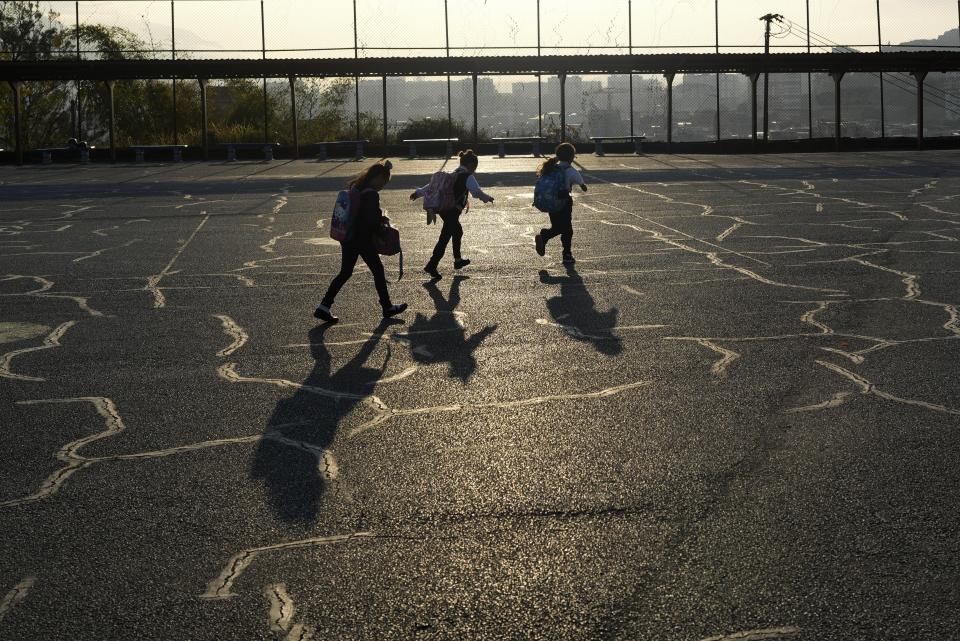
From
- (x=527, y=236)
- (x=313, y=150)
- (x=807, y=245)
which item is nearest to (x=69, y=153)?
(x=313, y=150)

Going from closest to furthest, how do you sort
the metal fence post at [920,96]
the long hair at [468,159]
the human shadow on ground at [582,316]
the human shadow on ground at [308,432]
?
the human shadow on ground at [308,432]
the human shadow on ground at [582,316]
the long hair at [468,159]
the metal fence post at [920,96]

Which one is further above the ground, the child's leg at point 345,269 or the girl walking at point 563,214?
the girl walking at point 563,214

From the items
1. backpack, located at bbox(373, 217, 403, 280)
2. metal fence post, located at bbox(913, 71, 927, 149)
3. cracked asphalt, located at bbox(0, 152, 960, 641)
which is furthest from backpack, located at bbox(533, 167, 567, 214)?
metal fence post, located at bbox(913, 71, 927, 149)

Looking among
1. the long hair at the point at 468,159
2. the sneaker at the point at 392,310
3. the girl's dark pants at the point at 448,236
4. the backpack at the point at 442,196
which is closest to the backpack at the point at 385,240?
the sneaker at the point at 392,310

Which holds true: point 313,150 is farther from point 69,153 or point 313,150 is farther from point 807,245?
point 807,245

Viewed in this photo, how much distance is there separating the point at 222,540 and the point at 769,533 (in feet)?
7.73

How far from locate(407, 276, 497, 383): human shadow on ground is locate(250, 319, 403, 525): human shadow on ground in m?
0.37

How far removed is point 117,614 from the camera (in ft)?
14.5

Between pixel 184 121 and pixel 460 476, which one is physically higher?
pixel 184 121

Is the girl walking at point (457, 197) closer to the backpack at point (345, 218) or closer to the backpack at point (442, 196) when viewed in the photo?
the backpack at point (442, 196)

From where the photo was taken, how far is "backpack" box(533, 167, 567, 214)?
1515 centimetres

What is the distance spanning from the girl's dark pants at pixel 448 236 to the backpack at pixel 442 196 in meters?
0.10

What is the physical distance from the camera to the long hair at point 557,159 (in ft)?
50.0

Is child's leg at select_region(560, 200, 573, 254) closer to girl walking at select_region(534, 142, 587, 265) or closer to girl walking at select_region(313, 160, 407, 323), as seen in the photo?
girl walking at select_region(534, 142, 587, 265)
